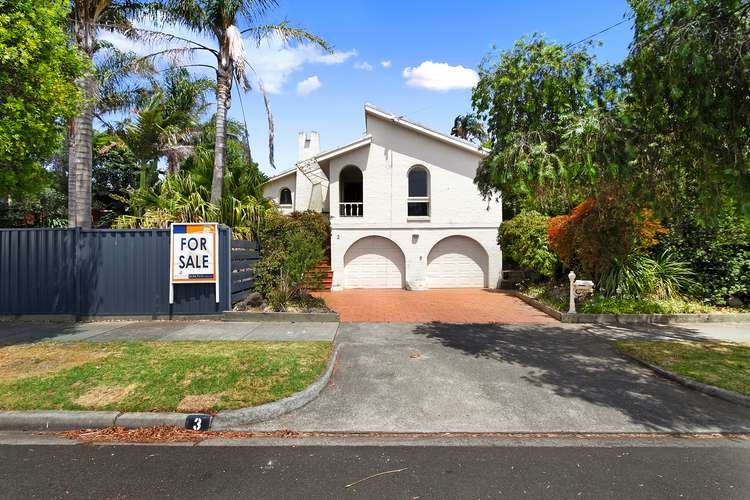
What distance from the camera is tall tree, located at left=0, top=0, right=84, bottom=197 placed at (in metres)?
5.55

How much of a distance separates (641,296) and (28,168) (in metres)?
13.9

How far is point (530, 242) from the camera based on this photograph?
13250mm

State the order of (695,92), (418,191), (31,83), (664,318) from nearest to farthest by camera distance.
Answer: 1. (695,92)
2. (31,83)
3. (664,318)
4. (418,191)

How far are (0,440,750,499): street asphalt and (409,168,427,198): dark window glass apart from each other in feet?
44.1

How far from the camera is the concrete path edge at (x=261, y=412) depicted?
13.6 ft

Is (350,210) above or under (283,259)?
above

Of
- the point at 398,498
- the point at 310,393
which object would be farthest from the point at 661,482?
A: the point at 310,393

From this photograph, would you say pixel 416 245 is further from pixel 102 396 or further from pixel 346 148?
pixel 102 396

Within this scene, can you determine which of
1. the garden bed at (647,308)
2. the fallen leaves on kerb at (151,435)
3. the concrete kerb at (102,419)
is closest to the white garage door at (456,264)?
the garden bed at (647,308)

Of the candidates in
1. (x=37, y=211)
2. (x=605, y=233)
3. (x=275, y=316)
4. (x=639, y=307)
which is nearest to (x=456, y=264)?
(x=605, y=233)

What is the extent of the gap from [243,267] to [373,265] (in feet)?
23.0

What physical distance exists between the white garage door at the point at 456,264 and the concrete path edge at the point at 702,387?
10215 millimetres

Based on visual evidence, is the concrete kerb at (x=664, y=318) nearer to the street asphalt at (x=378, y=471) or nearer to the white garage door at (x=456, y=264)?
the street asphalt at (x=378, y=471)

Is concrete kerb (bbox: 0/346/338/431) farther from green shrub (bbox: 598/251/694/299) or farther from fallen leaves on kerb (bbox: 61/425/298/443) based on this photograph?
green shrub (bbox: 598/251/694/299)
